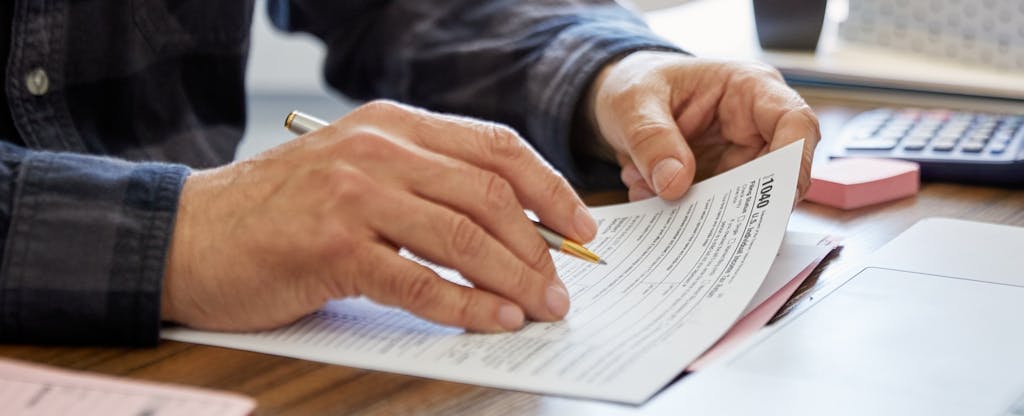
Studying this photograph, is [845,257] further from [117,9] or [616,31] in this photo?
[117,9]

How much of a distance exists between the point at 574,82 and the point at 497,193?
32 centimetres

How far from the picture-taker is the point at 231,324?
0.58 m

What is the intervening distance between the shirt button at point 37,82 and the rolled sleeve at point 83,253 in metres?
0.21

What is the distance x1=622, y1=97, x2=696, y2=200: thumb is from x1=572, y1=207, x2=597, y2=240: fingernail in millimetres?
116

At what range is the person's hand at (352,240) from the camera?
0.57 m

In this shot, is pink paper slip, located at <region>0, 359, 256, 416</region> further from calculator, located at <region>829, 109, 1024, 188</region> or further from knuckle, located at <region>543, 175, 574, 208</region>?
calculator, located at <region>829, 109, 1024, 188</region>

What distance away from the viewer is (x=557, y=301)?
0.58 meters

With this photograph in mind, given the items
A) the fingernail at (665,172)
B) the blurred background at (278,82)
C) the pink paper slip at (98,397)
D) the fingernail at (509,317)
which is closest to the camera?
the pink paper slip at (98,397)

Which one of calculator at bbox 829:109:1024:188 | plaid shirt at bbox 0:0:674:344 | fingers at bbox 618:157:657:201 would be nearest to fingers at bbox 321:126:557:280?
plaid shirt at bbox 0:0:674:344

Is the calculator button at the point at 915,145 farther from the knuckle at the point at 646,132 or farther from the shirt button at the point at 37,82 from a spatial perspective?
the shirt button at the point at 37,82

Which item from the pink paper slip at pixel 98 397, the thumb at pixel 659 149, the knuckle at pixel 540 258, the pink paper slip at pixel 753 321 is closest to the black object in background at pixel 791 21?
the thumb at pixel 659 149

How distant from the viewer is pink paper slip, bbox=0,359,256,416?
0.47 m

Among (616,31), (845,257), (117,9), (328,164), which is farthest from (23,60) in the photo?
(845,257)

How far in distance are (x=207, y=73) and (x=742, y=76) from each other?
45 centimetres
